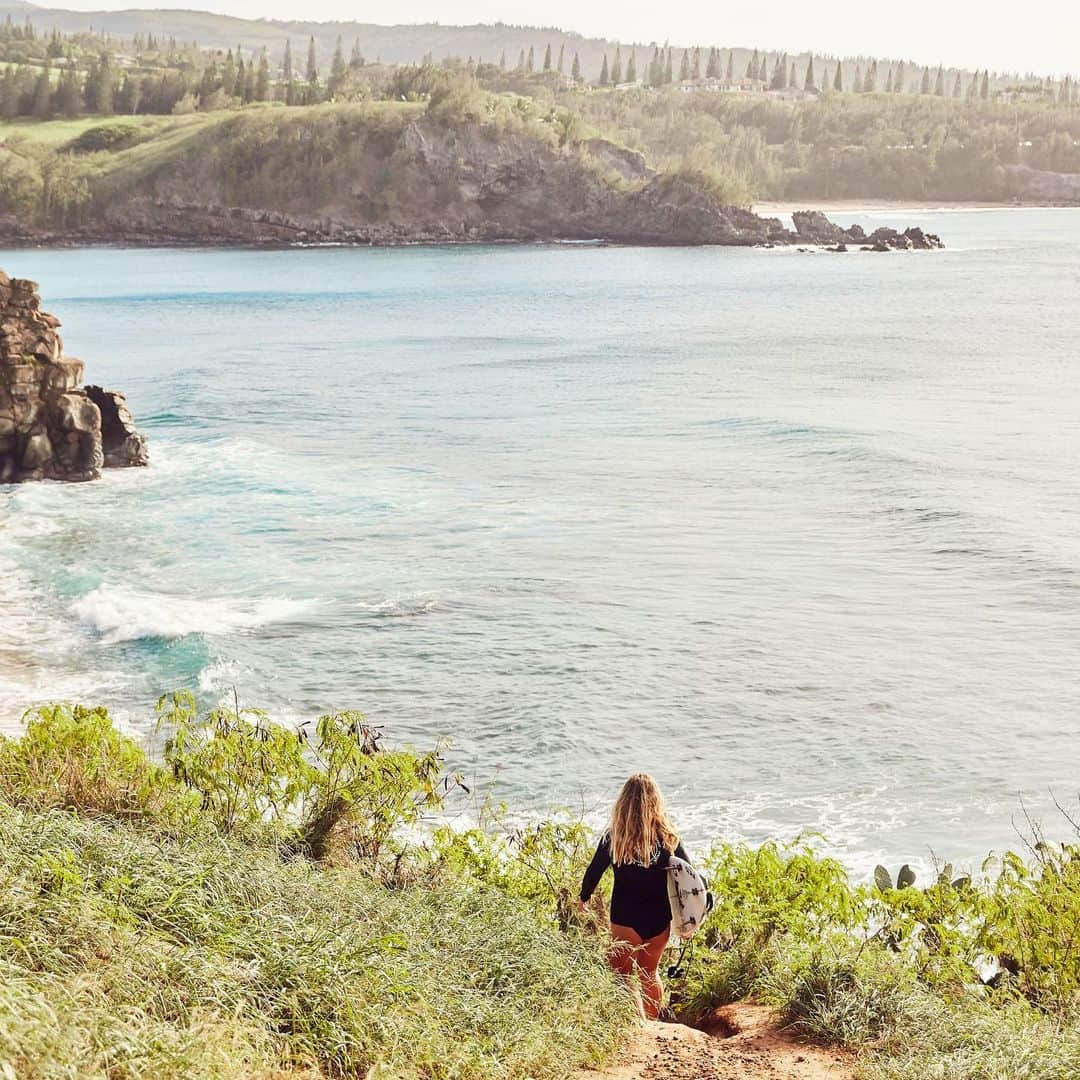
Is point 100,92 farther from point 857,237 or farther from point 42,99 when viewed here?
point 857,237

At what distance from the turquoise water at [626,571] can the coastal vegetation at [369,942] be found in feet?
13.8

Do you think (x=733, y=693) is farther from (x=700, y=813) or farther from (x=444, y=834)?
(x=444, y=834)

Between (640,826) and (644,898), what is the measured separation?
0.44m

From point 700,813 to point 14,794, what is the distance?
6914 millimetres

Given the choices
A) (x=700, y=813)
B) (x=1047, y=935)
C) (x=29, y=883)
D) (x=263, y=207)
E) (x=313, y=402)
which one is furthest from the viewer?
(x=263, y=207)

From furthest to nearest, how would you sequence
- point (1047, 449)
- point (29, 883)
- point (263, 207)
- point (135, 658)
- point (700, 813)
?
point (263, 207)
point (1047, 449)
point (135, 658)
point (700, 813)
point (29, 883)

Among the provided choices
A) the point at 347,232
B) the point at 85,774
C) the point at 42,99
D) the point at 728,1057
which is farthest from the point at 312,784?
the point at 42,99

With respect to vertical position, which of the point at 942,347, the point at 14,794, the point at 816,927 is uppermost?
the point at 942,347

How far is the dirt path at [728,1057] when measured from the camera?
21.1 ft

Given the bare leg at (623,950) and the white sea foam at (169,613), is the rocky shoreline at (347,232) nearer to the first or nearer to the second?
the white sea foam at (169,613)

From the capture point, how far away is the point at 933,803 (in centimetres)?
1295

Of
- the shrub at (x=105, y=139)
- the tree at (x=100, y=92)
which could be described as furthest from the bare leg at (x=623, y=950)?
the tree at (x=100, y=92)

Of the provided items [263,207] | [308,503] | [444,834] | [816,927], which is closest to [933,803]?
[816,927]

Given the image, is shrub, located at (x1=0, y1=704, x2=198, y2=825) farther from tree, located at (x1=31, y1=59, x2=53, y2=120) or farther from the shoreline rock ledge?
tree, located at (x1=31, y1=59, x2=53, y2=120)
